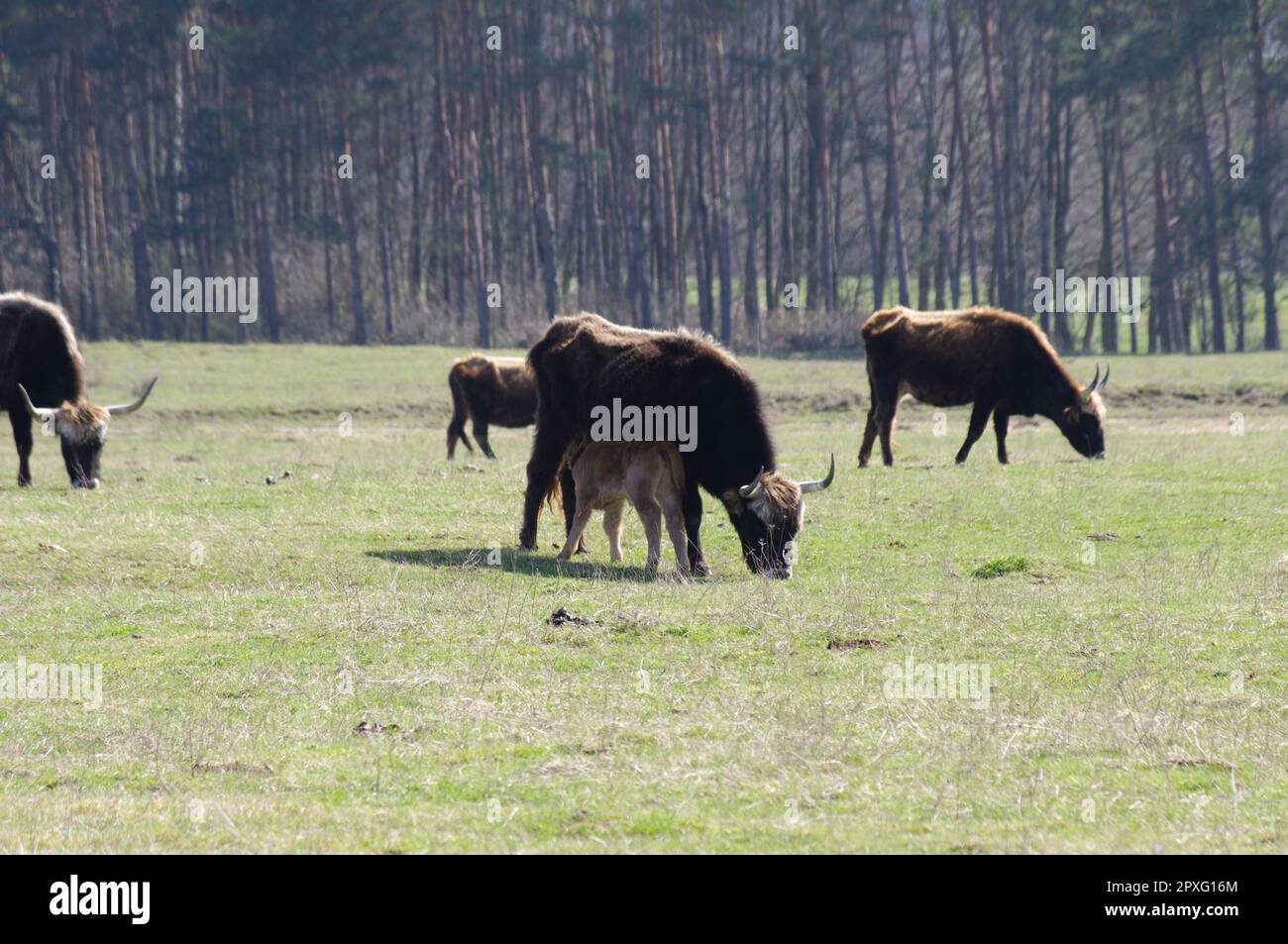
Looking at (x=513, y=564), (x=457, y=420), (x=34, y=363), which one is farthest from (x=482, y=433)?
(x=513, y=564)

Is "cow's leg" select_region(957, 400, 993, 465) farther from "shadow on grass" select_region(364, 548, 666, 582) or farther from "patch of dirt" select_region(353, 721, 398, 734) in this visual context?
"patch of dirt" select_region(353, 721, 398, 734)

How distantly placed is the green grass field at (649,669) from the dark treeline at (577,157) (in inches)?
1212

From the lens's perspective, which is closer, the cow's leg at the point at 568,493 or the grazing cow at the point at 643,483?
the grazing cow at the point at 643,483

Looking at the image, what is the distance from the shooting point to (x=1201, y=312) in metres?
54.5

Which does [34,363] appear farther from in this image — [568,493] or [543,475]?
[568,493]

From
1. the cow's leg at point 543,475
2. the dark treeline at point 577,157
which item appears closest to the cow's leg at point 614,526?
the cow's leg at point 543,475

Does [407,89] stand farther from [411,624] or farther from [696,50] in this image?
[411,624]

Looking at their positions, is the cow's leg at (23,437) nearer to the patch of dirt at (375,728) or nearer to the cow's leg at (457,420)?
the cow's leg at (457,420)

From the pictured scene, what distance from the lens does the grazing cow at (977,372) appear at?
21.7 meters

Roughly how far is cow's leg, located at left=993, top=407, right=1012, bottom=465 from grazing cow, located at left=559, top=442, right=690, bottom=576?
8777 mm

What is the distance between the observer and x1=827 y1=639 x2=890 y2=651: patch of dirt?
1019 cm

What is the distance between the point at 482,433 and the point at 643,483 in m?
13.3

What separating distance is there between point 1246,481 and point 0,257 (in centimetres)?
4611

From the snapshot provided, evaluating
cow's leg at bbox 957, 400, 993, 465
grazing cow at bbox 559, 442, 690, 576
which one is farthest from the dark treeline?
grazing cow at bbox 559, 442, 690, 576
